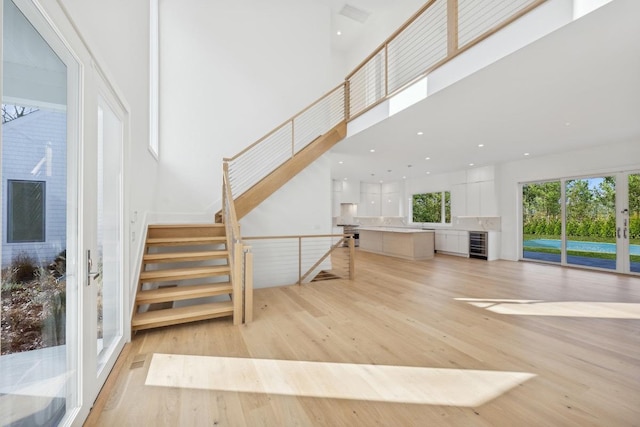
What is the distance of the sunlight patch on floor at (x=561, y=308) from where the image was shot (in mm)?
3449

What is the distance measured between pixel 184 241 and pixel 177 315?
1.07 meters

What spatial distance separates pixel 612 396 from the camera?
187cm

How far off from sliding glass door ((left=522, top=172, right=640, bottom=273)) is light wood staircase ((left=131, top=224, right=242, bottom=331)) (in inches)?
312

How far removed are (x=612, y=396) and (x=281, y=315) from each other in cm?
304

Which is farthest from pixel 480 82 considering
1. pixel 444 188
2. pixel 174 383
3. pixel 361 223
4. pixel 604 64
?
pixel 361 223

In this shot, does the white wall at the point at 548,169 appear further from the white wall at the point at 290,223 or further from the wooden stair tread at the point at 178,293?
the wooden stair tread at the point at 178,293

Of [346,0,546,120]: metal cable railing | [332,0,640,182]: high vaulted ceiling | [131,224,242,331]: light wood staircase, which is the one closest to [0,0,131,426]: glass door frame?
[131,224,242,331]: light wood staircase

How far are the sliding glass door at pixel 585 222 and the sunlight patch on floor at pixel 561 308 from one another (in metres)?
2.90

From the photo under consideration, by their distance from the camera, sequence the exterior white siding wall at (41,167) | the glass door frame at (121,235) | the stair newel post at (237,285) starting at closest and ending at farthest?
the exterior white siding wall at (41,167), the glass door frame at (121,235), the stair newel post at (237,285)

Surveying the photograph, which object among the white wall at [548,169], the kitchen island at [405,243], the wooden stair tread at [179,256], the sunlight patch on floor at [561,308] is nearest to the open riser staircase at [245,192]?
the wooden stair tread at [179,256]

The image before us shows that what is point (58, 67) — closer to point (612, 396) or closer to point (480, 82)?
point (480, 82)

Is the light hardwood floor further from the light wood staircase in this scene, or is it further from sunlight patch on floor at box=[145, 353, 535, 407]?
the light wood staircase

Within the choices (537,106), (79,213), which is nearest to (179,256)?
(79,213)

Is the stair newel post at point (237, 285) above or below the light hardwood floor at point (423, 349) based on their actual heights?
above
